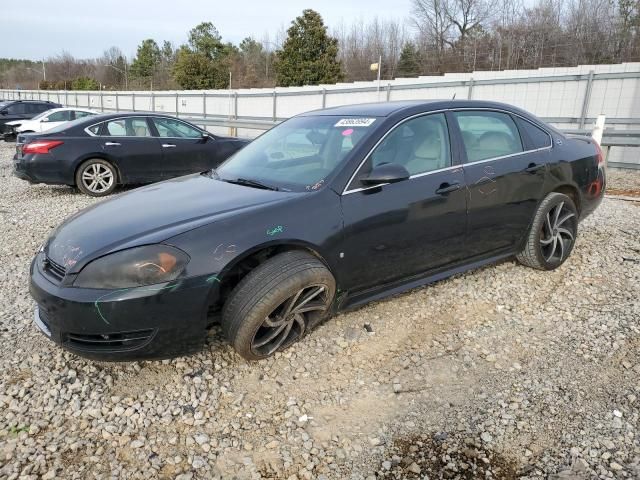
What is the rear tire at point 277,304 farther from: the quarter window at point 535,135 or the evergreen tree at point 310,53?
the evergreen tree at point 310,53

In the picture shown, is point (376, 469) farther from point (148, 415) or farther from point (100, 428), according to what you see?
point (100, 428)

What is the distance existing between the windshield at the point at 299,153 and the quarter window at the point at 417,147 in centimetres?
18

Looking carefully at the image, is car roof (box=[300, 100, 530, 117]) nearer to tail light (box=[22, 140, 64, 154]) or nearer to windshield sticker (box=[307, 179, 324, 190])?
windshield sticker (box=[307, 179, 324, 190])

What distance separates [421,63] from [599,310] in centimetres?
2970

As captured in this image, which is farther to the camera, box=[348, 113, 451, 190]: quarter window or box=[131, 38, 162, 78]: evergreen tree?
box=[131, 38, 162, 78]: evergreen tree

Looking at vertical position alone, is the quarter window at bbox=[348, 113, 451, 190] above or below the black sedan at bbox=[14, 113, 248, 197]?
above

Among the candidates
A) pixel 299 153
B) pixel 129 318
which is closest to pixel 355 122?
pixel 299 153

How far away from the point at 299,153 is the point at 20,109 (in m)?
19.4

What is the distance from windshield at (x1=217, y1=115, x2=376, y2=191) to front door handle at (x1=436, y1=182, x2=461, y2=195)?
0.68m

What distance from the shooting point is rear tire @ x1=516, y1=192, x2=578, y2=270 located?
4.21 m

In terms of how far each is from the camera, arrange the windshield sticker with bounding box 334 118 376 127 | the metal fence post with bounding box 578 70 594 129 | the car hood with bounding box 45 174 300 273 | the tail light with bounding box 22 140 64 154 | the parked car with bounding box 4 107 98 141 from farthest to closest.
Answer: the parked car with bounding box 4 107 98 141, the metal fence post with bounding box 578 70 594 129, the tail light with bounding box 22 140 64 154, the windshield sticker with bounding box 334 118 376 127, the car hood with bounding box 45 174 300 273

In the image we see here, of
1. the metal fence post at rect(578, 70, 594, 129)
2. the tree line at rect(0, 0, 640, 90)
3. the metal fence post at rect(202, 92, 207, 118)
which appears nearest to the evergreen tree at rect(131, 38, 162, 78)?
the tree line at rect(0, 0, 640, 90)

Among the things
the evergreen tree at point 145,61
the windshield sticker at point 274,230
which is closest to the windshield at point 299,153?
the windshield sticker at point 274,230

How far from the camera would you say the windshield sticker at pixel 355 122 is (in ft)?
11.3
